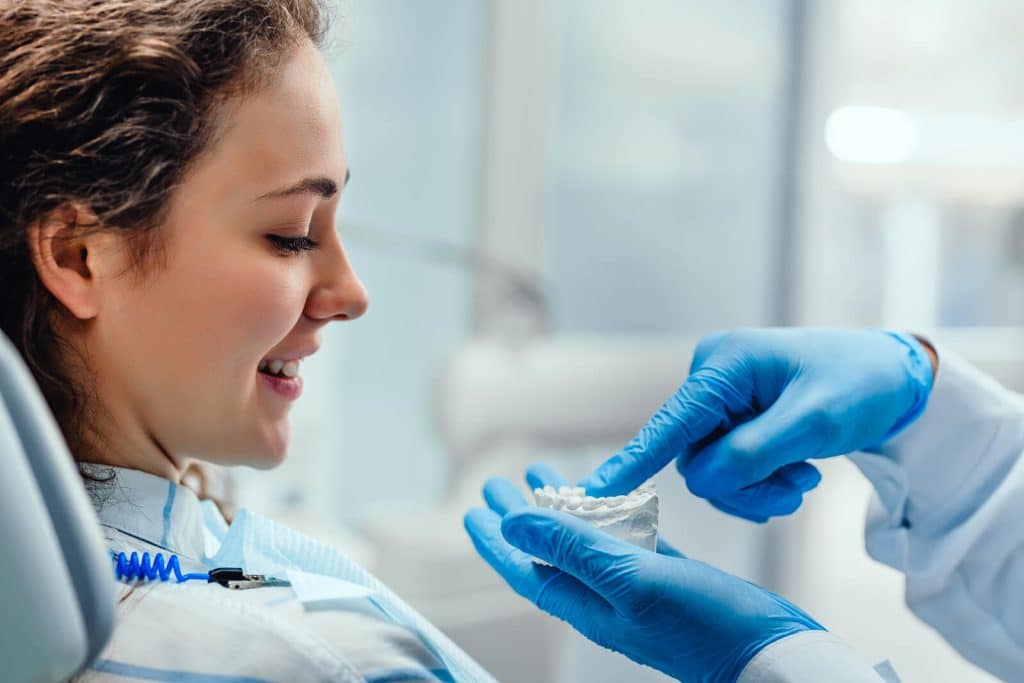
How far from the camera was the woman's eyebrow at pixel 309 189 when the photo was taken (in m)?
0.85

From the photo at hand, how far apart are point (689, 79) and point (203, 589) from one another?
213 centimetres

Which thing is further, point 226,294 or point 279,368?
point 279,368

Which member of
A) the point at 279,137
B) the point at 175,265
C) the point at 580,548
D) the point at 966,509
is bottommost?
the point at 966,509

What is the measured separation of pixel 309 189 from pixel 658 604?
1.53 ft

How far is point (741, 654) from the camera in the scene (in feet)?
2.66

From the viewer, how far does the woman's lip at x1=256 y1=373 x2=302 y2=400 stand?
3.03 feet

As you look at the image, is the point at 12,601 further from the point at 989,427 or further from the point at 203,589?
the point at 989,427

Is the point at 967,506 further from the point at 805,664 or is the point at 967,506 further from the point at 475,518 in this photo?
the point at 475,518

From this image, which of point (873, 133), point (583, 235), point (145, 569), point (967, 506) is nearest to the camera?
point (145, 569)

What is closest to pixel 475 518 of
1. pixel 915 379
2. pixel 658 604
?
pixel 658 604

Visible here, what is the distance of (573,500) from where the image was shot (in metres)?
0.90

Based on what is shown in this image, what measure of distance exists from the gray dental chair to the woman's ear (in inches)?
13.5

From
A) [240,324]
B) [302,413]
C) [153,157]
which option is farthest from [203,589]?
[302,413]

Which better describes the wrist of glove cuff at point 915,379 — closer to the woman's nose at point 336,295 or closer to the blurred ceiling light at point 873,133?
the woman's nose at point 336,295
